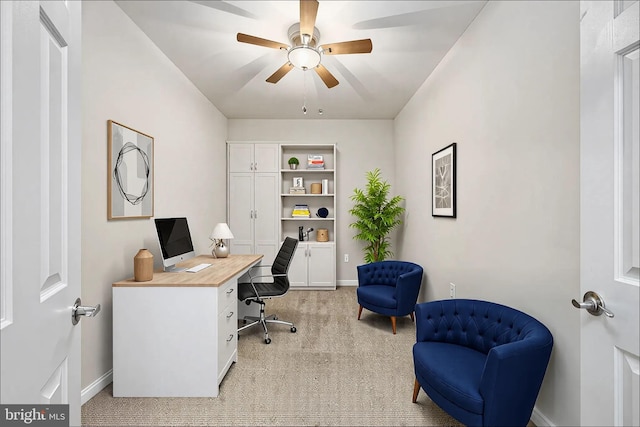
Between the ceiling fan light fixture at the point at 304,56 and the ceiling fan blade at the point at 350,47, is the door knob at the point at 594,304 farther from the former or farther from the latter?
the ceiling fan light fixture at the point at 304,56

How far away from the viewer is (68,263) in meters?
0.92

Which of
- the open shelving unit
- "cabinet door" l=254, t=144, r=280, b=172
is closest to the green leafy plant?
the open shelving unit

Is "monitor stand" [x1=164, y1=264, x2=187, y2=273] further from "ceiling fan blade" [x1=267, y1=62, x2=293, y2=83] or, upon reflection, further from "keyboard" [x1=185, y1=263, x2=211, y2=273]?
"ceiling fan blade" [x1=267, y1=62, x2=293, y2=83]

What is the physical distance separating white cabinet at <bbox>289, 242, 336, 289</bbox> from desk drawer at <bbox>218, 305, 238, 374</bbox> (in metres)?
2.35

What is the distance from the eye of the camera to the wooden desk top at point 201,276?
2.20 meters

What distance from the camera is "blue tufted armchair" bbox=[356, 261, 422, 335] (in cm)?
326

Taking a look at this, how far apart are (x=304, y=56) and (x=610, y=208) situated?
2.31m

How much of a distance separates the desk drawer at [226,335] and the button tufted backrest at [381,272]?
5.60ft

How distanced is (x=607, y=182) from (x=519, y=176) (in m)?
1.16

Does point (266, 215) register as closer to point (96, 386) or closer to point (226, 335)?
point (226, 335)

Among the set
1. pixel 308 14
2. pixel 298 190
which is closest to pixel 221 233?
pixel 298 190

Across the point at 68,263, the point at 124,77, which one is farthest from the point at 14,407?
the point at 124,77

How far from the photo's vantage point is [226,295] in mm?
2441

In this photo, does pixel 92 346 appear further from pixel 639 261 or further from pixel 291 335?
pixel 639 261
